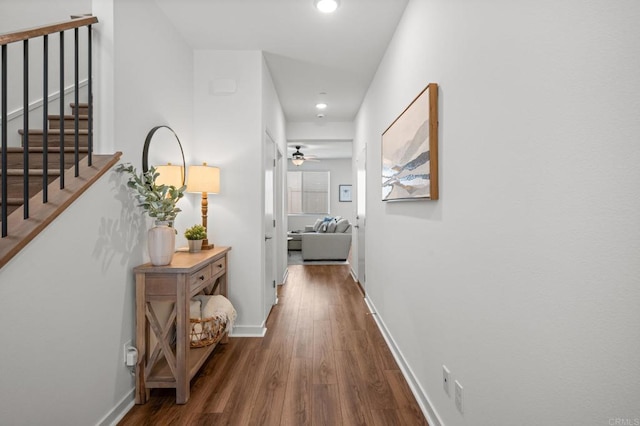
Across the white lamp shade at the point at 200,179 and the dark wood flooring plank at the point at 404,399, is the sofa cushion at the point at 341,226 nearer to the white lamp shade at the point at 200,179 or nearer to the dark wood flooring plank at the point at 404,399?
the white lamp shade at the point at 200,179

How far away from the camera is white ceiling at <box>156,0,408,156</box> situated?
2426 millimetres

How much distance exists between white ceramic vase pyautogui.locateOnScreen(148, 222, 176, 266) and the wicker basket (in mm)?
525

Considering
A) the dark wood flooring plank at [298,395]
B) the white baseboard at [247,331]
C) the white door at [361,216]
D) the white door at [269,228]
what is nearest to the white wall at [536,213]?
the dark wood flooring plank at [298,395]

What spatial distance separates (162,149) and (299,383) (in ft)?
6.52

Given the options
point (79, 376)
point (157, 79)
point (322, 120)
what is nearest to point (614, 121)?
point (79, 376)

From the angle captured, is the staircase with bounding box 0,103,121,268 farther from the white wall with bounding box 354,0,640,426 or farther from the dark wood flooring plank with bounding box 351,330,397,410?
the dark wood flooring plank with bounding box 351,330,397,410

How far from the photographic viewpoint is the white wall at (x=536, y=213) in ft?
2.34

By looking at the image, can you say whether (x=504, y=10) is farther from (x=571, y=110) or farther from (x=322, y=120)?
(x=322, y=120)

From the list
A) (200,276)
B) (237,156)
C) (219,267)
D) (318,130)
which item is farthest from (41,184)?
(318,130)

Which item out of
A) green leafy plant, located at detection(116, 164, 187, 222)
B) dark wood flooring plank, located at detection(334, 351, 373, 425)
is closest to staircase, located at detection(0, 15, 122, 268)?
green leafy plant, located at detection(116, 164, 187, 222)

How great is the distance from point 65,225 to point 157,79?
1.40 meters

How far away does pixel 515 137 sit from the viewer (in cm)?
107

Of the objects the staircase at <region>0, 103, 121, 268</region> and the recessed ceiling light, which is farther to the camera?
the recessed ceiling light

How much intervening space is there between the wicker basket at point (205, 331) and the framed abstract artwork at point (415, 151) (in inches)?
65.5
